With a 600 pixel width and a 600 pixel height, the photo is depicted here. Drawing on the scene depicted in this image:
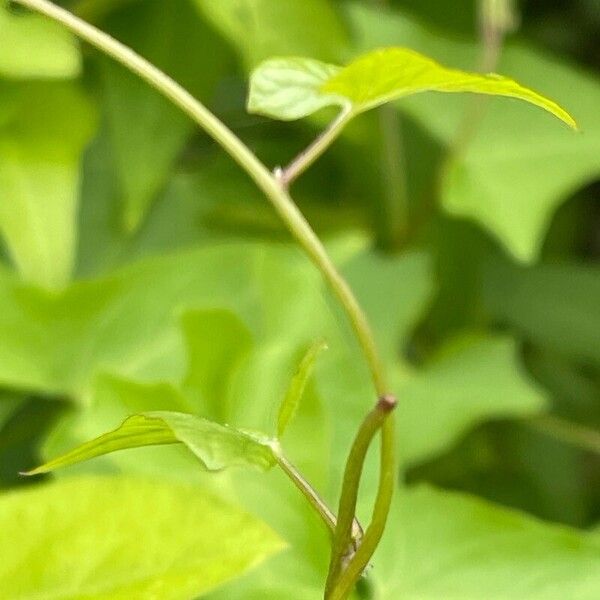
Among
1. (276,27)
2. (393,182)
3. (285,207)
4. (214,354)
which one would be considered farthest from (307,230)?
(393,182)

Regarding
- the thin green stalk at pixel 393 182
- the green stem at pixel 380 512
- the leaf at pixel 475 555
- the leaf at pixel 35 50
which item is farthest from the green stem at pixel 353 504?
the thin green stalk at pixel 393 182

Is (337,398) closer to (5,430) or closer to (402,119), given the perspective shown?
(5,430)

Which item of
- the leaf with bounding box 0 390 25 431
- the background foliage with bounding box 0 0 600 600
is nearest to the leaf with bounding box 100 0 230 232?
the background foliage with bounding box 0 0 600 600

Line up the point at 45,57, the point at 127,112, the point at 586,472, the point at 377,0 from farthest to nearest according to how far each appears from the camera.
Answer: the point at 586,472 → the point at 377,0 → the point at 127,112 → the point at 45,57

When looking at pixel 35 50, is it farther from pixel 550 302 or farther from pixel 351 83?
pixel 550 302

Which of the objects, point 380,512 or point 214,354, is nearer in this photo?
point 380,512

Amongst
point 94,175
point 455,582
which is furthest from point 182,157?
point 455,582

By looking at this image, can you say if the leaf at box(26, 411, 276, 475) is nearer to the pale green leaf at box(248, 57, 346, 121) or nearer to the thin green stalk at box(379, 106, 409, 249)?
the pale green leaf at box(248, 57, 346, 121)
